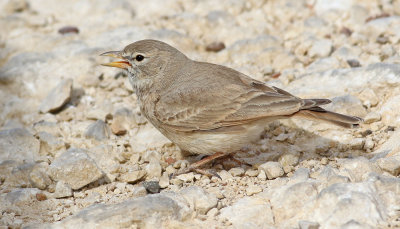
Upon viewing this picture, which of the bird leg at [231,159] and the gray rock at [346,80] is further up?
the gray rock at [346,80]

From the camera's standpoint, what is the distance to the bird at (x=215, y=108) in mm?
4996

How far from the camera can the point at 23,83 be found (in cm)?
705

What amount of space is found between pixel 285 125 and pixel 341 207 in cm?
212

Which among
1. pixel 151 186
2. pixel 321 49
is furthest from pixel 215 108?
pixel 321 49

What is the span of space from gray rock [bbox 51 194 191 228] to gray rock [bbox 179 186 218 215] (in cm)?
17

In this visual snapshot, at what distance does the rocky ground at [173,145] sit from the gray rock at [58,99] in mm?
15

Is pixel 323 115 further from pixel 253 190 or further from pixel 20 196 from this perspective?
pixel 20 196

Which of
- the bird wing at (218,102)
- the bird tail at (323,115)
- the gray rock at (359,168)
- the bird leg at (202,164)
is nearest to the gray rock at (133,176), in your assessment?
the bird leg at (202,164)

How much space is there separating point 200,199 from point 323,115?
1466 mm

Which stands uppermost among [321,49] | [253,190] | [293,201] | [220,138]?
[321,49]

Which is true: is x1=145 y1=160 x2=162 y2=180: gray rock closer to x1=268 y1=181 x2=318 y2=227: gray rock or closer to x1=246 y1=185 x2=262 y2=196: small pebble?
x1=246 y1=185 x2=262 y2=196: small pebble

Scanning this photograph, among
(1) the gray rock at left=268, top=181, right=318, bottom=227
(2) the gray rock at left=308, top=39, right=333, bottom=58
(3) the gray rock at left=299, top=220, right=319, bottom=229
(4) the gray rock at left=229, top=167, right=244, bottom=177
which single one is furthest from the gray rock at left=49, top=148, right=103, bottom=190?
(2) the gray rock at left=308, top=39, right=333, bottom=58

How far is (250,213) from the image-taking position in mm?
4156

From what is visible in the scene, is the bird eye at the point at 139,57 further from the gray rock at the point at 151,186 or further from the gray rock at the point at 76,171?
the gray rock at the point at 151,186
